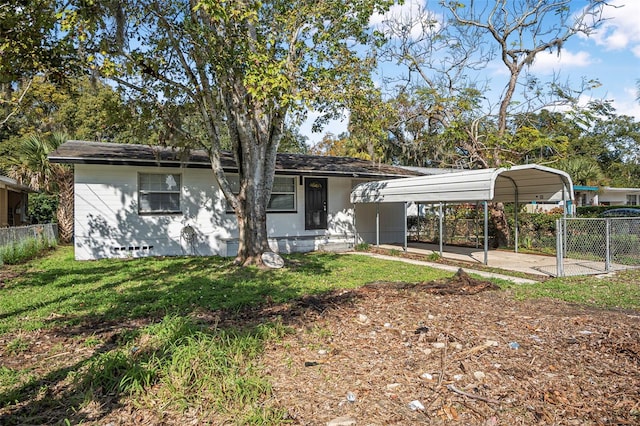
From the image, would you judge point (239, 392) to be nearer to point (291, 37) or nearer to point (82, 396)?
point (82, 396)

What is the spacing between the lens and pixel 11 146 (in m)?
24.9

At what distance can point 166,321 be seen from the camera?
4.44 metres

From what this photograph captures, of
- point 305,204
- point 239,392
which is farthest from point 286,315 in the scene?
point 305,204

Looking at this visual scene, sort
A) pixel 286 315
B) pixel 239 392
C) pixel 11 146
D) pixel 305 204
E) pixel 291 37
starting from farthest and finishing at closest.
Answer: pixel 11 146
pixel 305 204
pixel 291 37
pixel 286 315
pixel 239 392

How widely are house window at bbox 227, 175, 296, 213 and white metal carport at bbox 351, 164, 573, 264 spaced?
94.8 inches

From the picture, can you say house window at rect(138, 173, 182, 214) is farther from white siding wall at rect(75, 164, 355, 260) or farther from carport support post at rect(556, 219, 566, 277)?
carport support post at rect(556, 219, 566, 277)

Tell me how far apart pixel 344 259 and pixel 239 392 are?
8.17 m

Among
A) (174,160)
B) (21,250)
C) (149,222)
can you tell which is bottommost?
(21,250)

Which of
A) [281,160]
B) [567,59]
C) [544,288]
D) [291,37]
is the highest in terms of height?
[567,59]

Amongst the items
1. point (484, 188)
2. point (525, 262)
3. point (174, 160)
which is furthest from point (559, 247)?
point (174, 160)

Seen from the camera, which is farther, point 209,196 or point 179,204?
point 209,196

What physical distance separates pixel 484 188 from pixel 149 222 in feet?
30.2

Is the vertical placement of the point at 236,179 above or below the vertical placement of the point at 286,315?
above

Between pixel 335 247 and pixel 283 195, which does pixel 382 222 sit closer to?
pixel 335 247
